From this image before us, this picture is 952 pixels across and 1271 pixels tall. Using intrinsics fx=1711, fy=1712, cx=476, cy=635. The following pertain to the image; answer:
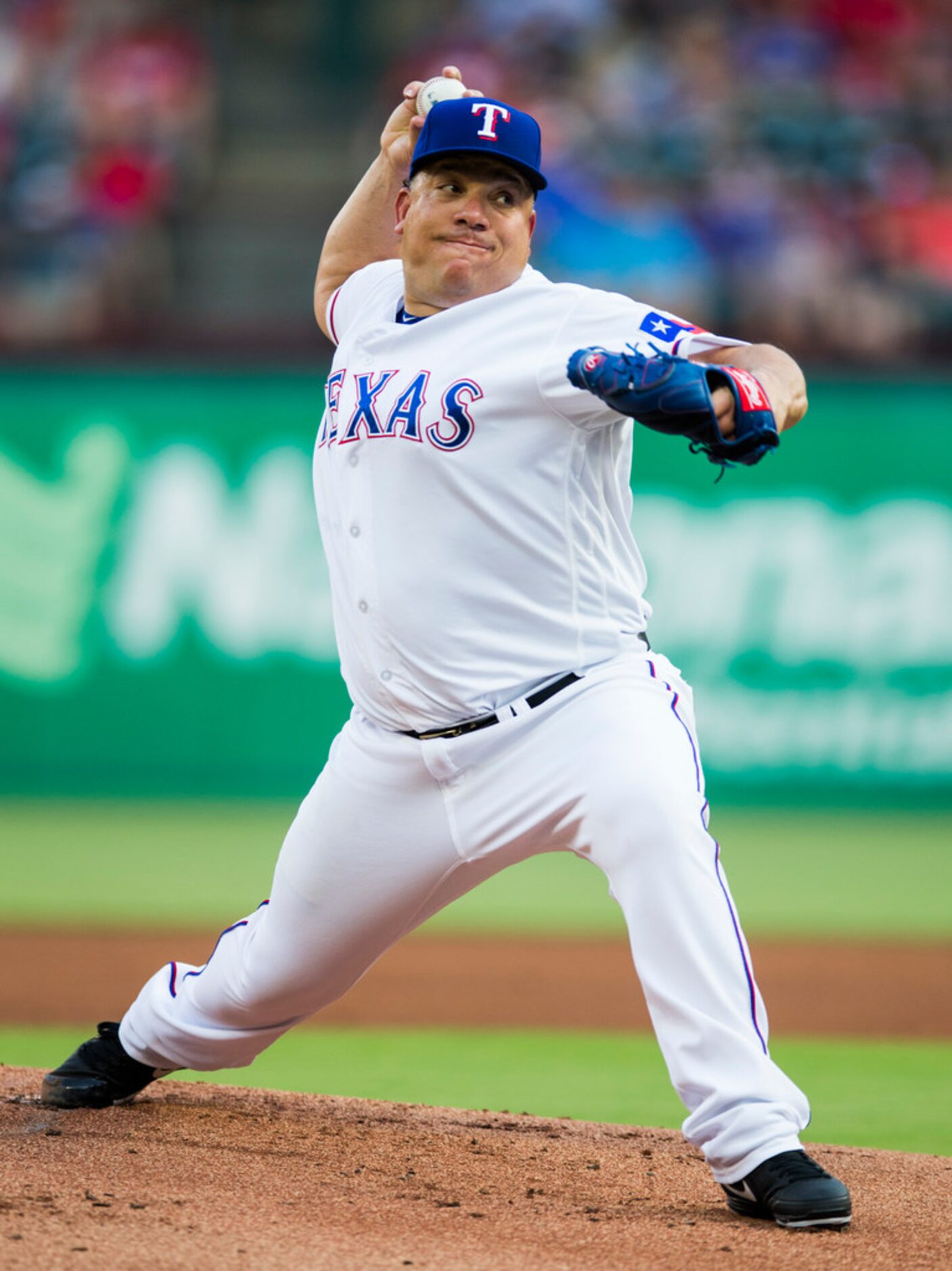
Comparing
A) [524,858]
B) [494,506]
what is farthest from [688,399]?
[524,858]

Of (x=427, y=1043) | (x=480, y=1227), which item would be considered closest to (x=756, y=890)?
(x=427, y=1043)

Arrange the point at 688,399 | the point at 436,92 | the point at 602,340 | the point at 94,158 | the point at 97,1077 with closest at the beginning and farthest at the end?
1. the point at 688,399
2. the point at 602,340
3. the point at 436,92
4. the point at 97,1077
5. the point at 94,158

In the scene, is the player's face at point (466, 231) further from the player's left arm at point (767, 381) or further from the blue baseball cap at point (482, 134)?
the player's left arm at point (767, 381)

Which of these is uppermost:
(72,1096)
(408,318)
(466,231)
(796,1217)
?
(466,231)

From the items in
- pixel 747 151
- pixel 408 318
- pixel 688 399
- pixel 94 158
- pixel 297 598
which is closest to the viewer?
pixel 688 399

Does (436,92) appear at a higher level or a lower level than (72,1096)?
Answer: higher

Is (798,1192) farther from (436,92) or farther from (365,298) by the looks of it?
(436,92)

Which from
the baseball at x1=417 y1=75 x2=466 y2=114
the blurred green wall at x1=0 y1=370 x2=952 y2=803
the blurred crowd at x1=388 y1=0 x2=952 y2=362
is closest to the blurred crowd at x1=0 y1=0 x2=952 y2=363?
the blurred crowd at x1=388 y1=0 x2=952 y2=362

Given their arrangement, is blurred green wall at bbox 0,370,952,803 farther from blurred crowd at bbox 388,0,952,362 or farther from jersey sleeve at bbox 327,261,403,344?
→ jersey sleeve at bbox 327,261,403,344
